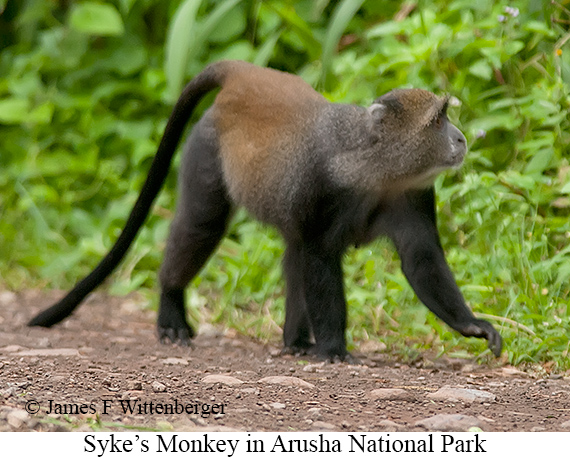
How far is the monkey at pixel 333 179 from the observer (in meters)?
4.49

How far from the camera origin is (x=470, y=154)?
528 cm

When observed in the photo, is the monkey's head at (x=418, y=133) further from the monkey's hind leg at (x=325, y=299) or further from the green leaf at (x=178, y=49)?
the green leaf at (x=178, y=49)

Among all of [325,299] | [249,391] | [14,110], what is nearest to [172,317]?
[325,299]

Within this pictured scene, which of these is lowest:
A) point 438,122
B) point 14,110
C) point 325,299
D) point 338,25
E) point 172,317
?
point 172,317

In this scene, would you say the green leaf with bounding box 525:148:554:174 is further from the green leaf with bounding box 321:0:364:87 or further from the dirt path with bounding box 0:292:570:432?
the green leaf with bounding box 321:0:364:87

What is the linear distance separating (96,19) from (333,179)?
13.9 ft

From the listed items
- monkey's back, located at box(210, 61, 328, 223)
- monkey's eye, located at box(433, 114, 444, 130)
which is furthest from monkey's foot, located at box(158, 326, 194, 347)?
monkey's eye, located at box(433, 114, 444, 130)

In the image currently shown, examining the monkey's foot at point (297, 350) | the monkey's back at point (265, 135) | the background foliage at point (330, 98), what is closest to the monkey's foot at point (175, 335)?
the background foliage at point (330, 98)

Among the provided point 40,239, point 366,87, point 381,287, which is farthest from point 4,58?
point 381,287

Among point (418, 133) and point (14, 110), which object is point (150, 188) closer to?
point (418, 133)

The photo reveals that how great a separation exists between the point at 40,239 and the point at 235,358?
3598mm

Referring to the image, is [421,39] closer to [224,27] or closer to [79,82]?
[224,27]

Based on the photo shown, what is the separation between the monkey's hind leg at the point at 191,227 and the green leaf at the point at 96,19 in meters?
3.07

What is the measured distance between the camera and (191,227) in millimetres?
5098
